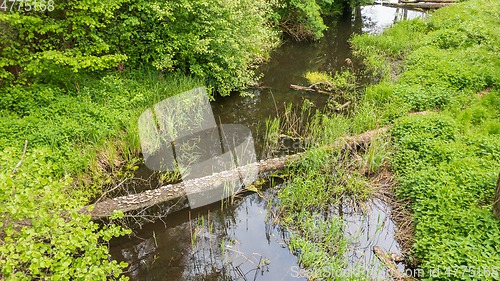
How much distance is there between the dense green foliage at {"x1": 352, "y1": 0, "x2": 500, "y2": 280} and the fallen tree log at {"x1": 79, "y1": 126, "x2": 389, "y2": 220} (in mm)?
1052

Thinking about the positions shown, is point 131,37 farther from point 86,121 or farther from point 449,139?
point 449,139

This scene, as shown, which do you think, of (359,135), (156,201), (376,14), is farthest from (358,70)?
(376,14)

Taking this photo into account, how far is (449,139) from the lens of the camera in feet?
18.4

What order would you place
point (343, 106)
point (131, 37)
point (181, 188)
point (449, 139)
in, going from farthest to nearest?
point (343, 106)
point (131, 37)
point (449, 139)
point (181, 188)

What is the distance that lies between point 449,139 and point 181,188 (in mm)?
5662

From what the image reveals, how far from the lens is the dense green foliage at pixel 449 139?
3.63 m

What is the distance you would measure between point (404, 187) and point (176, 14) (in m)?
6.68

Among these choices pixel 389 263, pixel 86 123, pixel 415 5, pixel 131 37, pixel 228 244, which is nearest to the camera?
pixel 389 263

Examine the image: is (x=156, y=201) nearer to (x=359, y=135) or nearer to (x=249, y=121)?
(x=249, y=121)

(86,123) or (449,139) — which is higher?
(86,123)

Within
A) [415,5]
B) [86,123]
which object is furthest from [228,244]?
[415,5]

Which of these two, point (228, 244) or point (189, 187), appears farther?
point (189, 187)

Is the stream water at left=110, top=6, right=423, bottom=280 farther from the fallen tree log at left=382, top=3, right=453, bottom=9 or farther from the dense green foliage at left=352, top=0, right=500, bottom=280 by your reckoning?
the fallen tree log at left=382, top=3, right=453, bottom=9

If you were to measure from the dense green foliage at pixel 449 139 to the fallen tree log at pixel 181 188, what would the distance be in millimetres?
1052
